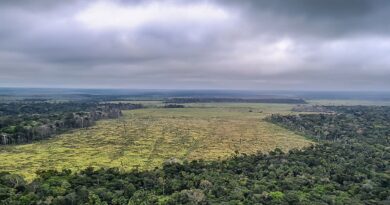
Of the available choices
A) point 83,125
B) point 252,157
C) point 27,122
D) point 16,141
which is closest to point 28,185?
point 252,157

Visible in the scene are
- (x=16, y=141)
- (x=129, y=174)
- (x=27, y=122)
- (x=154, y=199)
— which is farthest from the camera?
(x=27, y=122)

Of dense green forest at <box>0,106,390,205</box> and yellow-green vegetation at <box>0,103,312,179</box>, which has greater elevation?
dense green forest at <box>0,106,390,205</box>

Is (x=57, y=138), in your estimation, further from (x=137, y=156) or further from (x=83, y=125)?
(x=137, y=156)

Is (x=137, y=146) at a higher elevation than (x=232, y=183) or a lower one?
lower

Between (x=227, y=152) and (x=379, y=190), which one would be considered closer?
(x=379, y=190)

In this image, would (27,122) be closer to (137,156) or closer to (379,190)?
(137,156)

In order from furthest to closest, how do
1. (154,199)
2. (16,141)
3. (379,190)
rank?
1. (16,141)
2. (379,190)
3. (154,199)
